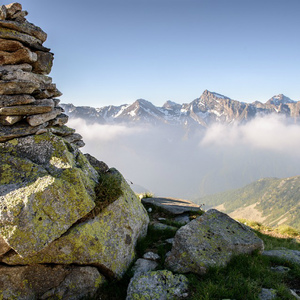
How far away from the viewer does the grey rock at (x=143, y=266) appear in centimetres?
1055

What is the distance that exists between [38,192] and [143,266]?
6.14 meters

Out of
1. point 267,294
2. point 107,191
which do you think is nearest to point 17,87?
point 107,191

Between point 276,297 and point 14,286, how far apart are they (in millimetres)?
10118

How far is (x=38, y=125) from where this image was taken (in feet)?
41.6

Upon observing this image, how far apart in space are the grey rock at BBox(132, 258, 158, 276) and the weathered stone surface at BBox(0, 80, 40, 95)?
440 inches

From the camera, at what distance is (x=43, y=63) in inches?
577

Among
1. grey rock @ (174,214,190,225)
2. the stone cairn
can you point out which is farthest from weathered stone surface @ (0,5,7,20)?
grey rock @ (174,214,190,225)

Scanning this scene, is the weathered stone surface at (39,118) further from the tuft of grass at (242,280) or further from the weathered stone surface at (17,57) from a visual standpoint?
the tuft of grass at (242,280)

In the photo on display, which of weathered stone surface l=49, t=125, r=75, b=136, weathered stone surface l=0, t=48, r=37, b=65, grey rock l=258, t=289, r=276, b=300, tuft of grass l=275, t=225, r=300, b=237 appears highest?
weathered stone surface l=0, t=48, r=37, b=65

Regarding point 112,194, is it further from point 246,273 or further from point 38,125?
point 246,273

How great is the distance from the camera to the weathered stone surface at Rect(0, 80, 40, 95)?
1193 centimetres

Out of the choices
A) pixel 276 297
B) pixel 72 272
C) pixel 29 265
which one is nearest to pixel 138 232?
pixel 72 272

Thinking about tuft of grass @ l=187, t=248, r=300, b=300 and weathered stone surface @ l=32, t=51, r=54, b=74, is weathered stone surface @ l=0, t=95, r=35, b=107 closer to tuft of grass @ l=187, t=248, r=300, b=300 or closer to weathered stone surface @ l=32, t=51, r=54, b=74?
weathered stone surface @ l=32, t=51, r=54, b=74

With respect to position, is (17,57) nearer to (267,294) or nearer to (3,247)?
(3,247)
